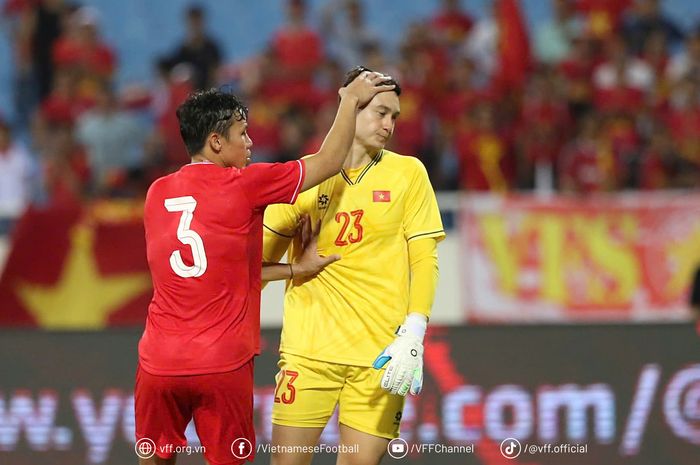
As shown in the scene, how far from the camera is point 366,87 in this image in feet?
16.7

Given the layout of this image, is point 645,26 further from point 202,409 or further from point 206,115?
point 202,409

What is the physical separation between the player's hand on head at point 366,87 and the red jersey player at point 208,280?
0.22 meters

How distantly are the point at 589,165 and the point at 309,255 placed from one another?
612 cm

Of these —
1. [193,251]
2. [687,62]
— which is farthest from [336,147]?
[687,62]

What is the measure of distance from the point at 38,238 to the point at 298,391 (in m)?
5.39

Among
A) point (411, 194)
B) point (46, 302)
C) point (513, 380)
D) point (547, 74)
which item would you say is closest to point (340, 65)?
point (547, 74)

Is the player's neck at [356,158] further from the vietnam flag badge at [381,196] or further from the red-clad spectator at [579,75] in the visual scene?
the red-clad spectator at [579,75]

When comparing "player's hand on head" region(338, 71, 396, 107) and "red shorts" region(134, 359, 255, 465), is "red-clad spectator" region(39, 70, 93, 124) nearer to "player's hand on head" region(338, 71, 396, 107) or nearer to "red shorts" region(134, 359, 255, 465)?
"player's hand on head" region(338, 71, 396, 107)

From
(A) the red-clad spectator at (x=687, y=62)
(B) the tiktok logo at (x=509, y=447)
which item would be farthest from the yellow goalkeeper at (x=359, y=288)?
(A) the red-clad spectator at (x=687, y=62)

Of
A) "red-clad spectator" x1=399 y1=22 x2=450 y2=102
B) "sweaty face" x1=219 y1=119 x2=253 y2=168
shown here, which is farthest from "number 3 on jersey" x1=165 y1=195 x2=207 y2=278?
"red-clad spectator" x1=399 y1=22 x2=450 y2=102

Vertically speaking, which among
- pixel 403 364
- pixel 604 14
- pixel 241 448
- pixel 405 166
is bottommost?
pixel 241 448

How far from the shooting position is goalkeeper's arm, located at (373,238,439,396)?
4.84 metres

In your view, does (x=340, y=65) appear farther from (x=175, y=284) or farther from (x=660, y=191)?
(x=175, y=284)

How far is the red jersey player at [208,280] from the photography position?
15.5ft
